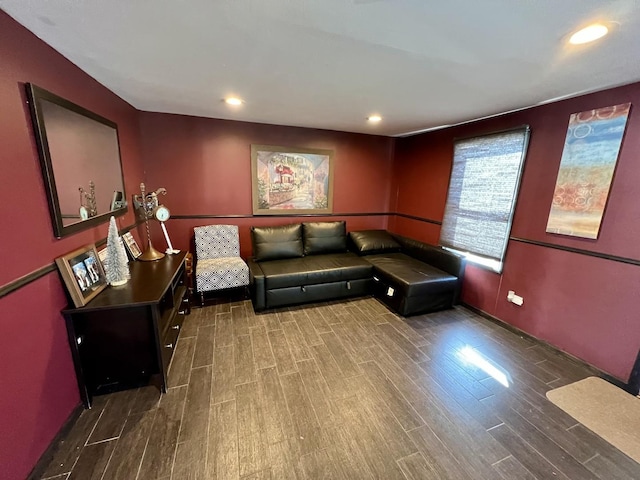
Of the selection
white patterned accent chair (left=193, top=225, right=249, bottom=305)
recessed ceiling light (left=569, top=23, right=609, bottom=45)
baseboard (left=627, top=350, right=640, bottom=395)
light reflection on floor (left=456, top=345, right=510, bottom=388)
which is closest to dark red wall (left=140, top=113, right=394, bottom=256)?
white patterned accent chair (left=193, top=225, right=249, bottom=305)

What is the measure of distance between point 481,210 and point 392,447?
2530 mm

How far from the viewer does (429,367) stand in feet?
7.04

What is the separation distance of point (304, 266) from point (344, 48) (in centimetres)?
228

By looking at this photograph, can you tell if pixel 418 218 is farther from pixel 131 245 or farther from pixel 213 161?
pixel 131 245

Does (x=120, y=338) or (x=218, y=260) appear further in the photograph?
(x=218, y=260)

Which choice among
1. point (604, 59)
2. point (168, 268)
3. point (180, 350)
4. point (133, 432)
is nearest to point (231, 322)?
point (180, 350)

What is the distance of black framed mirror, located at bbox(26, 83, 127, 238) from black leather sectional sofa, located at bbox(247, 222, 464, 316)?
5.05 ft

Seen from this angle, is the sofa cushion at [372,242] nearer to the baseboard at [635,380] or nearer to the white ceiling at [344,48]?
the white ceiling at [344,48]

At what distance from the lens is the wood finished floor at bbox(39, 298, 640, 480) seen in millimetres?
1376

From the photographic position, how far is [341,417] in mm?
1670

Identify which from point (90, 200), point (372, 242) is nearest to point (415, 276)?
point (372, 242)

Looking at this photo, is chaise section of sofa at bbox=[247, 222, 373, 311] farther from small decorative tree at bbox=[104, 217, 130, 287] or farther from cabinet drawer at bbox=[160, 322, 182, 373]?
small decorative tree at bbox=[104, 217, 130, 287]

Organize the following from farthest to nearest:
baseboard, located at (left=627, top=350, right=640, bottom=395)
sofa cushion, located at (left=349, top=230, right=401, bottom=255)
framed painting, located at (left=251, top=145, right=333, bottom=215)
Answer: sofa cushion, located at (left=349, top=230, right=401, bottom=255)
framed painting, located at (left=251, top=145, right=333, bottom=215)
baseboard, located at (left=627, top=350, right=640, bottom=395)

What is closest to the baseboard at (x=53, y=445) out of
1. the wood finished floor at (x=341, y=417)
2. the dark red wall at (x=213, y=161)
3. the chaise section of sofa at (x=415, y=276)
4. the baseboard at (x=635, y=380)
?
the wood finished floor at (x=341, y=417)
